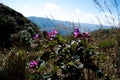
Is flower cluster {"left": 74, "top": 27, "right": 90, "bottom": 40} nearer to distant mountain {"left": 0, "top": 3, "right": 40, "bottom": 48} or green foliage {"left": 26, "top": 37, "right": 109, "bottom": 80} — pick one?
green foliage {"left": 26, "top": 37, "right": 109, "bottom": 80}

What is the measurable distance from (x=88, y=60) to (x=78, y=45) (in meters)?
0.23

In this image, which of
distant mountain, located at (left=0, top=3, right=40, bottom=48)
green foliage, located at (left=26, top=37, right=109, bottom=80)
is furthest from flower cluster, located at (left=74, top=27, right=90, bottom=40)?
distant mountain, located at (left=0, top=3, right=40, bottom=48)

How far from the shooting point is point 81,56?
3.66m

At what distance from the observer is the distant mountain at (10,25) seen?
1354 cm

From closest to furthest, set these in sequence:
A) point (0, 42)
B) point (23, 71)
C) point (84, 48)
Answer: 1. point (84, 48)
2. point (23, 71)
3. point (0, 42)

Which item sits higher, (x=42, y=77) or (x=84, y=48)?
(x=84, y=48)

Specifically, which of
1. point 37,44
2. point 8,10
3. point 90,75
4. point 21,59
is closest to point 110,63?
point 90,75

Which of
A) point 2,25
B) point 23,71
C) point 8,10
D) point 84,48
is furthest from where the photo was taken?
point 8,10

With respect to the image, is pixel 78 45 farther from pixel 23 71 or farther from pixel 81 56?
pixel 23 71

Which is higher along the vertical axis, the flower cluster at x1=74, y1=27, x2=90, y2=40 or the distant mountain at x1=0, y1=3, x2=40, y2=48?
the flower cluster at x1=74, y1=27, x2=90, y2=40

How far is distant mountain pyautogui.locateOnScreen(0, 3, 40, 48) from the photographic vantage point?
13540mm

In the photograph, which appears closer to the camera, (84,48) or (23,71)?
(84,48)

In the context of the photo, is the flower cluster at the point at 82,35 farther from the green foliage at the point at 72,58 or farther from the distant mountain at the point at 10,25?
the distant mountain at the point at 10,25

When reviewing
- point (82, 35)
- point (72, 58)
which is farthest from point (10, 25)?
point (72, 58)
